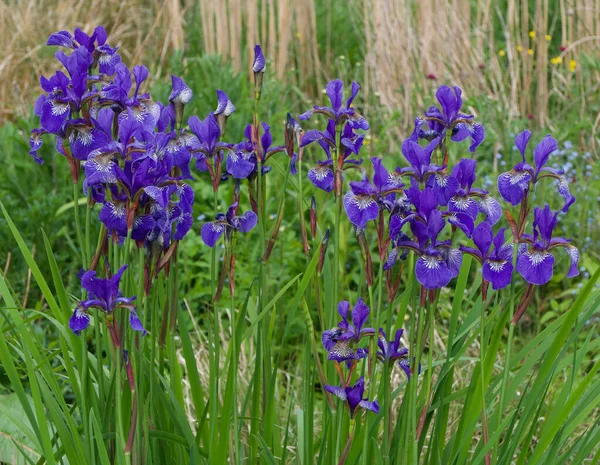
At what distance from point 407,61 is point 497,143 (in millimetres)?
1491

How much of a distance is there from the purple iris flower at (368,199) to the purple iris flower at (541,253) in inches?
10.0

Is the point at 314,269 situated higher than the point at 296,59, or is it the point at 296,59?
the point at 314,269

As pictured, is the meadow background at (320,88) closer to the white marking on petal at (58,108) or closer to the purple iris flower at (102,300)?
the purple iris flower at (102,300)

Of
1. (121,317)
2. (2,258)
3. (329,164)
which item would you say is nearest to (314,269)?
(329,164)

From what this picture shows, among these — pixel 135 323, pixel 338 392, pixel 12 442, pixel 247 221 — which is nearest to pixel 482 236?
pixel 338 392

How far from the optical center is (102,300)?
1.39 meters

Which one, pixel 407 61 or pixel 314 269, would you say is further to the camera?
pixel 407 61

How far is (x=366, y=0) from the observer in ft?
21.1

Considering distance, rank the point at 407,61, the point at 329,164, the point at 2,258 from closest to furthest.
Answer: the point at 329,164, the point at 2,258, the point at 407,61

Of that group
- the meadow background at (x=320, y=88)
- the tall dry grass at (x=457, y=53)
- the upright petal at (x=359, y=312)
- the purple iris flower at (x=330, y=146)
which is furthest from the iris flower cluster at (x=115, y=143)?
the tall dry grass at (x=457, y=53)

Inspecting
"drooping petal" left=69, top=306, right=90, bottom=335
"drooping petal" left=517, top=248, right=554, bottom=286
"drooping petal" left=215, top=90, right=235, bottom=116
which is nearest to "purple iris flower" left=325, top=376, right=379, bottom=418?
"drooping petal" left=517, top=248, right=554, bottom=286

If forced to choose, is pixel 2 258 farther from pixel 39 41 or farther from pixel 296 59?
pixel 296 59

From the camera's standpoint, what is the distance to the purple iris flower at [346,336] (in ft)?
4.94

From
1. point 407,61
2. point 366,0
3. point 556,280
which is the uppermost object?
point 366,0
